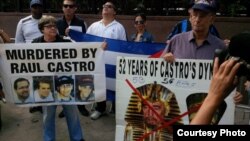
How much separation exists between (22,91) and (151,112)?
159 centimetres

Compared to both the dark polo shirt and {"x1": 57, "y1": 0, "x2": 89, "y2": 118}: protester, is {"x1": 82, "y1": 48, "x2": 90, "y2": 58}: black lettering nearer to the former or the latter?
the dark polo shirt

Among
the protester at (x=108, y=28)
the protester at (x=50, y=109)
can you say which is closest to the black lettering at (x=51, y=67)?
the protester at (x=50, y=109)

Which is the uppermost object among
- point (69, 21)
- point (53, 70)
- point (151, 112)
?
point (69, 21)

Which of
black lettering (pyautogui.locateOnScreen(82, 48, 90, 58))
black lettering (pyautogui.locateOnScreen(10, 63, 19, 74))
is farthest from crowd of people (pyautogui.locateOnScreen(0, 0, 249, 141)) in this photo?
black lettering (pyautogui.locateOnScreen(82, 48, 90, 58))

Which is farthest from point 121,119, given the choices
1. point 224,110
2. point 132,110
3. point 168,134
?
point 224,110

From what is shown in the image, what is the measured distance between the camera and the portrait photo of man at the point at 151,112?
3.69 metres

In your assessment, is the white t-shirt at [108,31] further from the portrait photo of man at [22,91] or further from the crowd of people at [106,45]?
the portrait photo of man at [22,91]

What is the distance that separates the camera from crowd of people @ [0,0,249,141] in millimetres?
1312

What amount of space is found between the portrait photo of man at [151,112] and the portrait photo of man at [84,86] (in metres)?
0.71

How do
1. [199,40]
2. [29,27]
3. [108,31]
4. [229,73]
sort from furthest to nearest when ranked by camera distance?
1. [29,27]
2. [108,31]
3. [199,40]
4. [229,73]

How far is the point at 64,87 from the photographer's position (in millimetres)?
4363

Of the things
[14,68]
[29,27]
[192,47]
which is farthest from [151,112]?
[29,27]

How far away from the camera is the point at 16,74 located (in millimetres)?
4355

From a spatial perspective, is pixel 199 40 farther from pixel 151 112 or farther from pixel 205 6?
pixel 151 112
